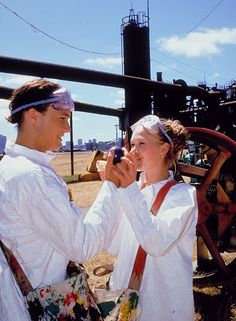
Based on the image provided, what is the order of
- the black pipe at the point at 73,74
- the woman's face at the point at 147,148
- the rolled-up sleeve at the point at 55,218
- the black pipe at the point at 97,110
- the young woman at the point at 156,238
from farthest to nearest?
1. the black pipe at the point at 97,110
2. the black pipe at the point at 73,74
3. the woman's face at the point at 147,148
4. the young woman at the point at 156,238
5. the rolled-up sleeve at the point at 55,218

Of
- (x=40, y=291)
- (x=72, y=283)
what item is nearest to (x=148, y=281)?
(x=72, y=283)

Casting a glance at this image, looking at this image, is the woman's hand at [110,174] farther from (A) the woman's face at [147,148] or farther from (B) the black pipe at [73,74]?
(B) the black pipe at [73,74]

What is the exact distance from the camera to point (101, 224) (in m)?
1.54

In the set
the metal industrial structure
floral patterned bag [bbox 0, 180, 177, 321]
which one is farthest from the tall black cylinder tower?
floral patterned bag [bbox 0, 180, 177, 321]

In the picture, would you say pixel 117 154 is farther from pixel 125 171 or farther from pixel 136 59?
pixel 136 59

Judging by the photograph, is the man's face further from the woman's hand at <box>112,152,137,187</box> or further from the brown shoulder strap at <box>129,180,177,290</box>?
the brown shoulder strap at <box>129,180,177,290</box>

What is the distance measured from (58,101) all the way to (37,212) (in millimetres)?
575

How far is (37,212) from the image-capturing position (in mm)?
1402

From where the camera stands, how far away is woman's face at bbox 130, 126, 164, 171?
2.02m

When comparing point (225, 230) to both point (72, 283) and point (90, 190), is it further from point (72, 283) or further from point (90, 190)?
point (90, 190)

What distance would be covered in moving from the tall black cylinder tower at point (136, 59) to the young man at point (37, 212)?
9.57 ft

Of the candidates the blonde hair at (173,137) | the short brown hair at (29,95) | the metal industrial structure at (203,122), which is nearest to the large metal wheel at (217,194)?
the metal industrial structure at (203,122)

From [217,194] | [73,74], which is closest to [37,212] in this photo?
[217,194]

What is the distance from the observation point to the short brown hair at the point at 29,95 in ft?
5.35
